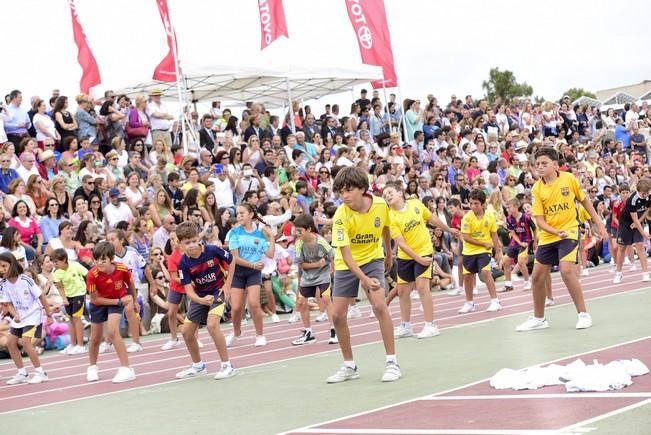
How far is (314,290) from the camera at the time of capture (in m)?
15.2

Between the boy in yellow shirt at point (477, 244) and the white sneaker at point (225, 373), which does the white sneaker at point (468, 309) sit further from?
the white sneaker at point (225, 373)

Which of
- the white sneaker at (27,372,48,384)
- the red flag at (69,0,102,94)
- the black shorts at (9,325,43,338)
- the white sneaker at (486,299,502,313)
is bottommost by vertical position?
the white sneaker at (486,299,502,313)

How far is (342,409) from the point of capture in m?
8.40

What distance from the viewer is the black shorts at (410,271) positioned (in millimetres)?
14039

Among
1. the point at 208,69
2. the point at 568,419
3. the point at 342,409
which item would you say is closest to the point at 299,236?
the point at 342,409

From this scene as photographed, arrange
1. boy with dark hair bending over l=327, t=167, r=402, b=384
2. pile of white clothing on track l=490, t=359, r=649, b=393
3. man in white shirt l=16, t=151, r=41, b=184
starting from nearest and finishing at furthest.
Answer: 1. pile of white clothing on track l=490, t=359, r=649, b=393
2. boy with dark hair bending over l=327, t=167, r=402, b=384
3. man in white shirt l=16, t=151, r=41, b=184

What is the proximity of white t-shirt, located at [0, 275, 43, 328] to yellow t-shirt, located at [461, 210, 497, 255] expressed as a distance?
7.01 metres

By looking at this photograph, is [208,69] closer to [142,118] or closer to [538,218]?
[142,118]

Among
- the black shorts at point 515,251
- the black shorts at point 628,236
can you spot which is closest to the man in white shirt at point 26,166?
the black shorts at point 515,251

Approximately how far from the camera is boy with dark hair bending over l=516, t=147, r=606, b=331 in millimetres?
12391

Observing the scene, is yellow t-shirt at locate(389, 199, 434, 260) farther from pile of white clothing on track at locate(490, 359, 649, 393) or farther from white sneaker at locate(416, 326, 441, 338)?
pile of white clothing on track at locate(490, 359, 649, 393)

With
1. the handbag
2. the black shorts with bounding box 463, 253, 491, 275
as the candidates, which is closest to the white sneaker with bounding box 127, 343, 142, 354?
the black shorts with bounding box 463, 253, 491, 275

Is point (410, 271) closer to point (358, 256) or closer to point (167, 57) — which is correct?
point (358, 256)

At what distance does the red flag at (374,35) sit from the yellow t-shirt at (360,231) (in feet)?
65.9
